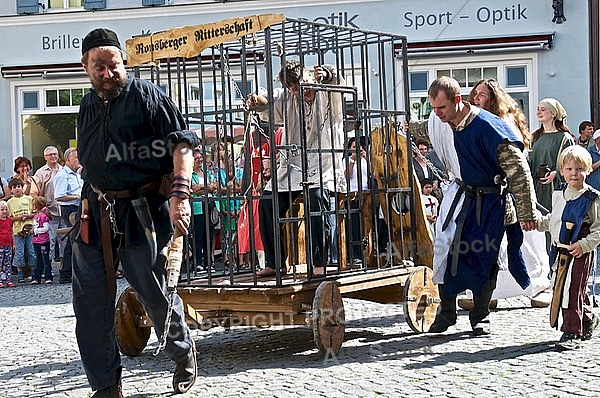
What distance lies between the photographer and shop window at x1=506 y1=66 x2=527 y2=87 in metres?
18.8

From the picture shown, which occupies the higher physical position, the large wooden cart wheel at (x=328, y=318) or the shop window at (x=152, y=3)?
the shop window at (x=152, y=3)

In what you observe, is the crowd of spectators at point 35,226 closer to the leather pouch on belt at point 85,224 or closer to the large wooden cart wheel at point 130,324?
the large wooden cart wheel at point 130,324

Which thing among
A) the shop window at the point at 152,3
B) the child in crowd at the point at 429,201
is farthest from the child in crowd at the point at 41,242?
the shop window at the point at 152,3

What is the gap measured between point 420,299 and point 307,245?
44.5 inches

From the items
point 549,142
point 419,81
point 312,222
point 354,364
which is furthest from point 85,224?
point 419,81

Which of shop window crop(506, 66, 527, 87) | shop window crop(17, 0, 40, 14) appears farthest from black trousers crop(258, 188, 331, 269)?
shop window crop(17, 0, 40, 14)

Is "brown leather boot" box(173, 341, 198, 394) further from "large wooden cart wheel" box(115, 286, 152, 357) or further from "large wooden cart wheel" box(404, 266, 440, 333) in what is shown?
"large wooden cart wheel" box(404, 266, 440, 333)

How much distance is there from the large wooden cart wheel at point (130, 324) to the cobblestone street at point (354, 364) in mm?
86

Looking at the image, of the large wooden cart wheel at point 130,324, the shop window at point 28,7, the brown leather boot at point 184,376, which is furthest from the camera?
Answer: the shop window at point 28,7

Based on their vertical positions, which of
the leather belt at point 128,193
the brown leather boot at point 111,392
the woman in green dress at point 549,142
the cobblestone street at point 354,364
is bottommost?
the cobblestone street at point 354,364

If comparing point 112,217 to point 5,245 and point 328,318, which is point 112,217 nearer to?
point 328,318

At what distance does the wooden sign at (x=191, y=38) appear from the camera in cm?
649

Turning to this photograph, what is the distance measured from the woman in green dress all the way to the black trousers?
310 cm

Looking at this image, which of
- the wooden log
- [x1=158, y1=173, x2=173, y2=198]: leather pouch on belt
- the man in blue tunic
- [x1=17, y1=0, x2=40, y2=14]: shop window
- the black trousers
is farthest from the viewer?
[x1=17, y1=0, x2=40, y2=14]: shop window
